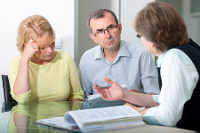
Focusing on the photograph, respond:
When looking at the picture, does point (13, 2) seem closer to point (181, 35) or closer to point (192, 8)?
point (181, 35)

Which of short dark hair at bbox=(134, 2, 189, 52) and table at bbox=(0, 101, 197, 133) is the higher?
short dark hair at bbox=(134, 2, 189, 52)

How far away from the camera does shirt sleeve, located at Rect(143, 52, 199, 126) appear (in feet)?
3.53

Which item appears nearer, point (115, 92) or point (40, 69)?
point (115, 92)

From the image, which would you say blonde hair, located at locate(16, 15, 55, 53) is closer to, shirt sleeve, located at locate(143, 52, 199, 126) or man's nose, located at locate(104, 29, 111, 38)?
man's nose, located at locate(104, 29, 111, 38)

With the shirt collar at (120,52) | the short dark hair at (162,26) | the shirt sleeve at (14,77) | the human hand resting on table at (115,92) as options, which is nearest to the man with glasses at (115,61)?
the shirt collar at (120,52)

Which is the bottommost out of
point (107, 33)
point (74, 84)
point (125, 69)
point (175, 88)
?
point (74, 84)

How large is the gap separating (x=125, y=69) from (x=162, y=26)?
1000 mm

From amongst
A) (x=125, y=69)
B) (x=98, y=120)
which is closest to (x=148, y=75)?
(x=125, y=69)

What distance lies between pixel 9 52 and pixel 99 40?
965mm

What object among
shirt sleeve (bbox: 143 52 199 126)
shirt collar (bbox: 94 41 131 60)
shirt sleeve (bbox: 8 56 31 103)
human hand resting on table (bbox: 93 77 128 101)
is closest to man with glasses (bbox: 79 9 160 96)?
shirt collar (bbox: 94 41 131 60)

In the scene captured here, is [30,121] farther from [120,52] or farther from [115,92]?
[120,52]

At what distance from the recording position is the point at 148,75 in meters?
2.12

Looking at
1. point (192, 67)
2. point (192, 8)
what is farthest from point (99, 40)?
point (192, 8)

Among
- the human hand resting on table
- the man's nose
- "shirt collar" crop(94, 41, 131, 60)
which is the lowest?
the human hand resting on table
